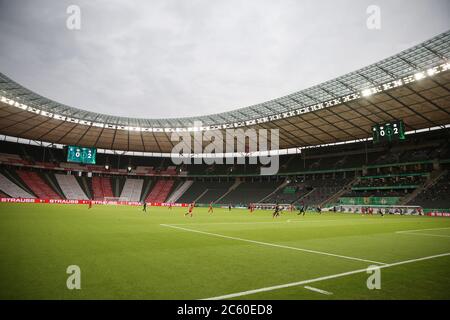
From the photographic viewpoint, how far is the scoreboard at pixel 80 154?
173 feet

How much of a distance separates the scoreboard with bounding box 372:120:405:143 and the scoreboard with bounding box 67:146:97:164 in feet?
161

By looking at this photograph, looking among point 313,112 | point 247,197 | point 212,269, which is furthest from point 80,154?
point 212,269

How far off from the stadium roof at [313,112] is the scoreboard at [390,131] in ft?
19.2

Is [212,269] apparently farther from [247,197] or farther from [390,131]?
[247,197]

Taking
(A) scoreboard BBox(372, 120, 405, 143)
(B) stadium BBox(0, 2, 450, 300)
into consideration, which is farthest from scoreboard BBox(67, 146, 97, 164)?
(A) scoreboard BBox(372, 120, 405, 143)

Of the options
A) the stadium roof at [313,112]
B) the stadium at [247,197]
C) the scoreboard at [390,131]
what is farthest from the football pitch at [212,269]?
the stadium roof at [313,112]

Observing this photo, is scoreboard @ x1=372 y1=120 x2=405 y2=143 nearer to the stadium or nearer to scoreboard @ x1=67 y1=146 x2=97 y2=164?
the stadium

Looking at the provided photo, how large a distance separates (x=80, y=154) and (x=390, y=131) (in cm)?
5172

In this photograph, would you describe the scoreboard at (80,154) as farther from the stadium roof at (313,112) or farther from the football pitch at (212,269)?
the football pitch at (212,269)

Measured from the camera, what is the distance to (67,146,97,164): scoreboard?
52812mm

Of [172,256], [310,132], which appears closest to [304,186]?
[310,132]

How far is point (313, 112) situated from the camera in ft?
157
